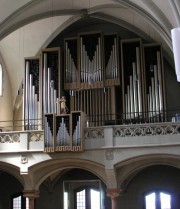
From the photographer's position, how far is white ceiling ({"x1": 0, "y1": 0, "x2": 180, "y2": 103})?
17.4 meters

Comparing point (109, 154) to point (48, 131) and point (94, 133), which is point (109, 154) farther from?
point (48, 131)

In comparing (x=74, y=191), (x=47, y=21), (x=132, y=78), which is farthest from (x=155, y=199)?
(x=47, y=21)

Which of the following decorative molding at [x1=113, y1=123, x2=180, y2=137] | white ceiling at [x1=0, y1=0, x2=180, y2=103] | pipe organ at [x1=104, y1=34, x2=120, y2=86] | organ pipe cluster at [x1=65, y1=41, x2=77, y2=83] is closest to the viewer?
decorative molding at [x1=113, y1=123, x2=180, y2=137]

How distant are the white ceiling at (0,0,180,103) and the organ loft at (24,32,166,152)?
1232 millimetres

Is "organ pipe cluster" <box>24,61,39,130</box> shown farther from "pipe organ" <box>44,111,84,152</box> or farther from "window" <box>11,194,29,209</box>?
"window" <box>11,194,29,209</box>

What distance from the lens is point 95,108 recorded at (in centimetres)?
1898

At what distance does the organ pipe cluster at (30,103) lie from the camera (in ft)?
62.0

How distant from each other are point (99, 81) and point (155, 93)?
262 cm

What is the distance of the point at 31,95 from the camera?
19.5 m

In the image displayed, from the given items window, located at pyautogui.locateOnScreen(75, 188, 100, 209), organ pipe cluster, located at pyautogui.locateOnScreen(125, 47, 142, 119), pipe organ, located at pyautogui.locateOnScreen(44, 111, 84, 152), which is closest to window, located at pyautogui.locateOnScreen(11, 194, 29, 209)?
window, located at pyautogui.locateOnScreen(75, 188, 100, 209)

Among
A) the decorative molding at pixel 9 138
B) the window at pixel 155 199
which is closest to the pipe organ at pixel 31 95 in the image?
the decorative molding at pixel 9 138

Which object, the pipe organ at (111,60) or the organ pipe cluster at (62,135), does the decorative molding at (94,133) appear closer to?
the organ pipe cluster at (62,135)

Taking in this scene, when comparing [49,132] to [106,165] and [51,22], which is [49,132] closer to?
[106,165]

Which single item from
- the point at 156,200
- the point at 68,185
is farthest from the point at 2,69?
the point at 156,200
